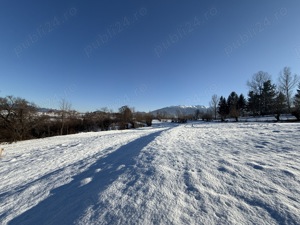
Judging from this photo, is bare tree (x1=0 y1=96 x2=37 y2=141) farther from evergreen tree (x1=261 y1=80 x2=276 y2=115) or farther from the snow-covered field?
evergreen tree (x1=261 y1=80 x2=276 y2=115)

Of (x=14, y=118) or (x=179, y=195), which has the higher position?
(x=14, y=118)

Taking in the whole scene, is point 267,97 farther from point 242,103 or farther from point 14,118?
point 14,118

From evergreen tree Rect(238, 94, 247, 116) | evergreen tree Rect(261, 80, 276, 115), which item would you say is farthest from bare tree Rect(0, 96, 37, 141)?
evergreen tree Rect(238, 94, 247, 116)

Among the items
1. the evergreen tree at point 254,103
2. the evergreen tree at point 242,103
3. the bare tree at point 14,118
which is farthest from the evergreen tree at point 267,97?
the bare tree at point 14,118

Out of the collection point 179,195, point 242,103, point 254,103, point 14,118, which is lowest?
point 179,195

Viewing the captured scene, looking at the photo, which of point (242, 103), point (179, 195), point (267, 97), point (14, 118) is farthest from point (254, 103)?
point (14, 118)

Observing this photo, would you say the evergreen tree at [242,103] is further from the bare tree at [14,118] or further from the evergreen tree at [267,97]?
the bare tree at [14,118]

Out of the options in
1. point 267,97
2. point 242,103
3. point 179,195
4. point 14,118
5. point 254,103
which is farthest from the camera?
point 242,103

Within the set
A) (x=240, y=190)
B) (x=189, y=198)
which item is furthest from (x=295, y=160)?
(x=189, y=198)

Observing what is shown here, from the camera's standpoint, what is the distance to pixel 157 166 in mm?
4637

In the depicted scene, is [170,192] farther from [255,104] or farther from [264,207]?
[255,104]

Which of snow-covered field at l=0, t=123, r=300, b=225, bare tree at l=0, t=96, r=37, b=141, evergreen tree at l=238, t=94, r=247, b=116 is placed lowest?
snow-covered field at l=0, t=123, r=300, b=225

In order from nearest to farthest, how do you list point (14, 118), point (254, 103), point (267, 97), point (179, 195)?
point (179, 195), point (14, 118), point (267, 97), point (254, 103)

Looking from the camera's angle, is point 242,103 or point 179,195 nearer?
point 179,195
